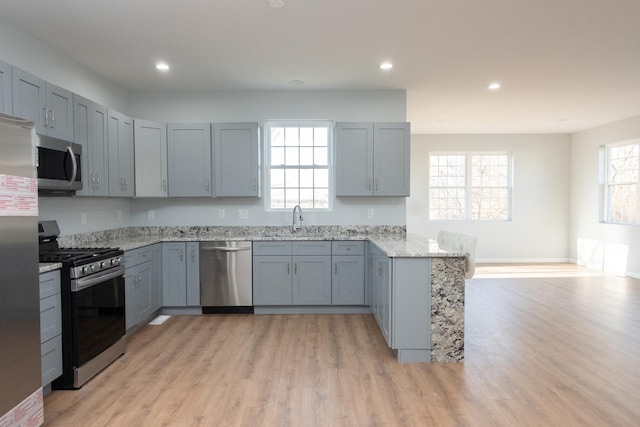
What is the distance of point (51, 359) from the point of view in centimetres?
257

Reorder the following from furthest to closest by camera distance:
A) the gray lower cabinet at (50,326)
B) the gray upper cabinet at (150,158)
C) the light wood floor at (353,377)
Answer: the gray upper cabinet at (150,158) < the gray lower cabinet at (50,326) < the light wood floor at (353,377)

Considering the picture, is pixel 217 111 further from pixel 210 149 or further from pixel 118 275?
pixel 118 275

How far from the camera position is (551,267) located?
7594mm

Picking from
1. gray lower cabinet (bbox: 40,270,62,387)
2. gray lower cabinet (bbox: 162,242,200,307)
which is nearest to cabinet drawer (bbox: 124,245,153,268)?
gray lower cabinet (bbox: 162,242,200,307)

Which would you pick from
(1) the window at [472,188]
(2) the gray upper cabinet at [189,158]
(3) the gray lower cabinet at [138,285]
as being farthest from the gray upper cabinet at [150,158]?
(1) the window at [472,188]

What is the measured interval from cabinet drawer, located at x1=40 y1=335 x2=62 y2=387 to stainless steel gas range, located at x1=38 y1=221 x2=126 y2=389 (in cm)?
4

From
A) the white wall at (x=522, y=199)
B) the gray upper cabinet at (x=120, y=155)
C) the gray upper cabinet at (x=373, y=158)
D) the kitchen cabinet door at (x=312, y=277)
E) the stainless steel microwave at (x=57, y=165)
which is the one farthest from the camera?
the white wall at (x=522, y=199)

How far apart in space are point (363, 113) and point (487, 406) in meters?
3.55

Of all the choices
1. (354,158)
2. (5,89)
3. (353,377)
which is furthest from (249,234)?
(5,89)

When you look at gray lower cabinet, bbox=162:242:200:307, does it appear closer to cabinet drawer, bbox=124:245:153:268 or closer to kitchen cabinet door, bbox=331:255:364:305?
cabinet drawer, bbox=124:245:153:268

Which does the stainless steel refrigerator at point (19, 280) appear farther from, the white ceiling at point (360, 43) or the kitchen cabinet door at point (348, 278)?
the kitchen cabinet door at point (348, 278)

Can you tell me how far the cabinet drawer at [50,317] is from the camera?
8.11 feet

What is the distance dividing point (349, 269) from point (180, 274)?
1973 mm

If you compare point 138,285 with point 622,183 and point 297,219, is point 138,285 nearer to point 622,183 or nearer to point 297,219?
point 297,219
